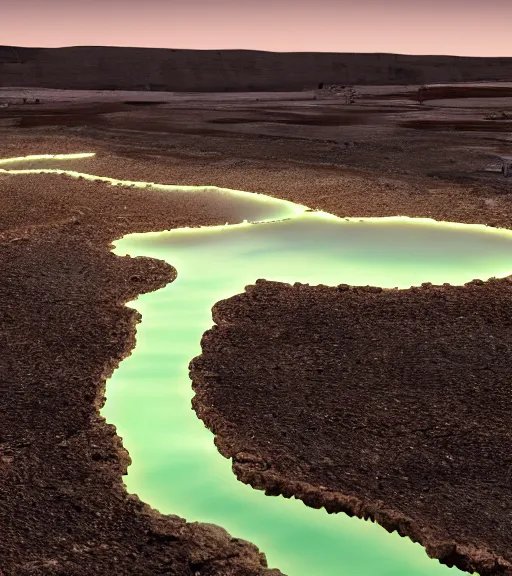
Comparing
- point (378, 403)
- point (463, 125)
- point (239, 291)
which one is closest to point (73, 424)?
point (378, 403)

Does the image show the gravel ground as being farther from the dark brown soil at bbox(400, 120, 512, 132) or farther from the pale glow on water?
the dark brown soil at bbox(400, 120, 512, 132)

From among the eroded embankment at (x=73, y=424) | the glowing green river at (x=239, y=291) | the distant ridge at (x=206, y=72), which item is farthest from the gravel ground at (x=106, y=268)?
the distant ridge at (x=206, y=72)

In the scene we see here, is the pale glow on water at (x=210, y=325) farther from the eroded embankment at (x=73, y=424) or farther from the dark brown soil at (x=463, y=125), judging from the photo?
the dark brown soil at (x=463, y=125)

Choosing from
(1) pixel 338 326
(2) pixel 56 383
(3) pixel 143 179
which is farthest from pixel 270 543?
(3) pixel 143 179

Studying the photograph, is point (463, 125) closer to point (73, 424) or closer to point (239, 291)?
point (239, 291)

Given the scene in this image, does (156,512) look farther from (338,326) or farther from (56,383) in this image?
(338,326)
